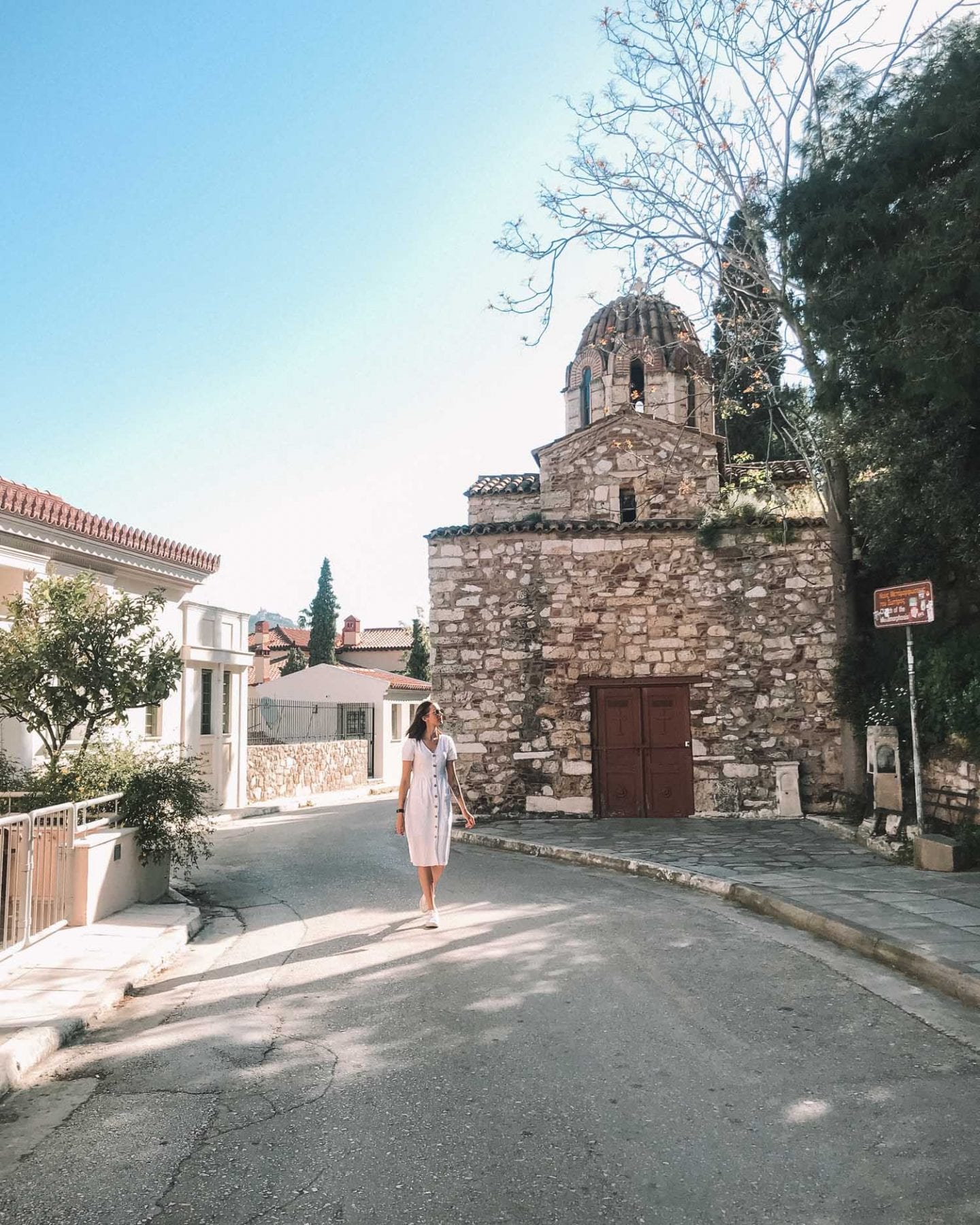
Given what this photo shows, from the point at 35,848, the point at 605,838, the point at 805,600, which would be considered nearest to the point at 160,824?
the point at 35,848

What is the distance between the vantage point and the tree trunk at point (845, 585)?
14508mm

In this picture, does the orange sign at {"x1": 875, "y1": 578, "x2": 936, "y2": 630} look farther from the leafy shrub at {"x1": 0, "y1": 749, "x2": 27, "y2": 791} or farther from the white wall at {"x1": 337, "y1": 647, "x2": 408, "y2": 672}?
the white wall at {"x1": 337, "y1": 647, "x2": 408, "y2": 672}

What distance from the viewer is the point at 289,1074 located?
4250 millimetres

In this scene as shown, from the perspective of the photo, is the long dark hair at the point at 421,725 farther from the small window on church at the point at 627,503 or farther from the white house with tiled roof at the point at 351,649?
the white house with tiled roof at the point at 351,649

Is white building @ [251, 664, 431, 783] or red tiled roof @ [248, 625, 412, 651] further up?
red tiled roof @ [248, 625, 412, 651]

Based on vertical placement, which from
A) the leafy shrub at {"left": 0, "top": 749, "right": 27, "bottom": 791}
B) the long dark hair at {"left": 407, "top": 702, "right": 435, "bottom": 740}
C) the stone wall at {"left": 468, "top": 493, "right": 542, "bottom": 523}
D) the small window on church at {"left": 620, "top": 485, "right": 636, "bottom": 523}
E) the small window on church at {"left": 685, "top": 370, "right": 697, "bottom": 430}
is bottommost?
the leafy shrub at {"left": 0, "top": 749, "right": 27, "bottom": 791}

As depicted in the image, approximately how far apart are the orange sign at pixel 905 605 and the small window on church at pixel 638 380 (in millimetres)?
12273

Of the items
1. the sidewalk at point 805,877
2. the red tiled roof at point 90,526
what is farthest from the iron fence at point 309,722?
the sidewalk at point 805,877

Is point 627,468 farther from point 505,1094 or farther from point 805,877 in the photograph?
→ point 505,1094

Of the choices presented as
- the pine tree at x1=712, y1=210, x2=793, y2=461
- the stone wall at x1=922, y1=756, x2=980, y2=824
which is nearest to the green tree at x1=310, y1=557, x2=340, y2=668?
the pine tree at x1=712, y1=210, x2=793, y2=461

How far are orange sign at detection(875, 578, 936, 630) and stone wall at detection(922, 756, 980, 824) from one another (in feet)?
5.68

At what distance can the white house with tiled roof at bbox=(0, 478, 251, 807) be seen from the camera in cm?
1351

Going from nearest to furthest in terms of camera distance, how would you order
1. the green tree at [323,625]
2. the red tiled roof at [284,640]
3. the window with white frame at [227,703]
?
1. the window with white frame at [227,703]
2. the green tree at [323,625]
3. the red tiled roof at [284,640]

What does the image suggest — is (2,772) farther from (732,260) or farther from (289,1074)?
(732,260)
